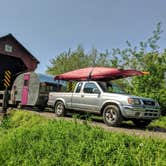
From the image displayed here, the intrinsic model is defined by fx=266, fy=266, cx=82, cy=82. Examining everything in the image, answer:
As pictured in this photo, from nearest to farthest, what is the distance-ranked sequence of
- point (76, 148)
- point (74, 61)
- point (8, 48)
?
1. point (76, 148)
2. point (8, 48)
3. point (74, 61)

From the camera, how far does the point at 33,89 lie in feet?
56.9

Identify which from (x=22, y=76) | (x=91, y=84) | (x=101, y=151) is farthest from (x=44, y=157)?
(x=22, y=76)

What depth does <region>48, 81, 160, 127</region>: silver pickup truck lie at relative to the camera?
1063cm

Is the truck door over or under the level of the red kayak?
under

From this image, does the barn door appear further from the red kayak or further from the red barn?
the red barn

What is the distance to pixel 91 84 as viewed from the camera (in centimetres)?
1257

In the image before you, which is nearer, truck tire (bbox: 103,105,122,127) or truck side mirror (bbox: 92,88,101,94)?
truck tire (bbox: 103,105,122,127)

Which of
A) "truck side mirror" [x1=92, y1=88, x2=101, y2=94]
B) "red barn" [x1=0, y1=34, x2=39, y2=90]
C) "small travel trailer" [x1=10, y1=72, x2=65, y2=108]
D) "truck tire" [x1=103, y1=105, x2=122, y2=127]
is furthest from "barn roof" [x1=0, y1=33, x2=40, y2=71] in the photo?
"truck tire" [x1=103, y1=105, x2=122, y2=127]

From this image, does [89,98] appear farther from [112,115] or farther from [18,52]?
[18,52]

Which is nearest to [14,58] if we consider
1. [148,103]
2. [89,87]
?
[89,87]

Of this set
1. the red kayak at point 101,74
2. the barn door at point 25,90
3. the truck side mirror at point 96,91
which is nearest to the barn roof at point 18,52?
the barn door at point 25,90

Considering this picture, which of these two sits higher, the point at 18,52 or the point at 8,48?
the point at 8,48

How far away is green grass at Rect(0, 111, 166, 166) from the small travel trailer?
334 inches

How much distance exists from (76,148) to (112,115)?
4.92 m
